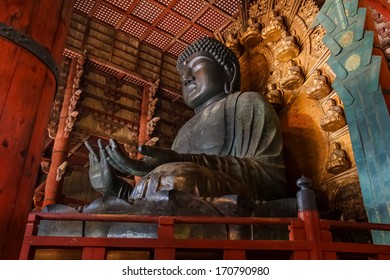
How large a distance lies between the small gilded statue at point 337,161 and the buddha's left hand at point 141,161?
4.07 feet

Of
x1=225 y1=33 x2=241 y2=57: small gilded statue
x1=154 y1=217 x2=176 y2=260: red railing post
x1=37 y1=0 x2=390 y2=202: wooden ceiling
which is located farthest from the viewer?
x1=37 y1=0 x2=390 y2=202: wooden ceiling

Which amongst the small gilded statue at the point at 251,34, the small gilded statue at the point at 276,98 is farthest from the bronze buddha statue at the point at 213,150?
the small gilded statue at the point at 251,34

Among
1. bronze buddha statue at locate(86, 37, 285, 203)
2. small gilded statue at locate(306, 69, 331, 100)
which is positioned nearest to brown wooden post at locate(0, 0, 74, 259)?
bronze buddha statue at locate(86, 37, 285, 203)

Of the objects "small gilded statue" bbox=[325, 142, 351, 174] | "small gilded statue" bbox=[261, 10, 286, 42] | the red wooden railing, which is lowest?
the red wooden railing

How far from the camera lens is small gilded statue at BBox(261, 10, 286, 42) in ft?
12.5

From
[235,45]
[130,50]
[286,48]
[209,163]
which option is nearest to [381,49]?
[286,48]

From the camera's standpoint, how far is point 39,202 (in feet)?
20.3

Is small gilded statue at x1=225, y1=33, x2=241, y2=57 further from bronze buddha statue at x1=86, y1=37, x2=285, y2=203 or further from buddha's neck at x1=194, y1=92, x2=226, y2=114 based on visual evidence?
buddha's neck at x1=194, y1=92, x2=226, y2=114

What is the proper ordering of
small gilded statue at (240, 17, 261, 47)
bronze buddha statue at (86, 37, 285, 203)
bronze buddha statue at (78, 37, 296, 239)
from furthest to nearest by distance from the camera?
small gilded statue at (240, 17, 261, 47)
bronze buddha statue at (86, 37, 285, 203)
bronze buddha statue at (78, 37, 296, 239)

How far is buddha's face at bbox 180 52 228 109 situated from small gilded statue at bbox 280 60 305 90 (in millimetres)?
605

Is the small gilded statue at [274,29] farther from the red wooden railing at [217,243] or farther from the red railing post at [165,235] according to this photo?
the red railing post at [165,235]

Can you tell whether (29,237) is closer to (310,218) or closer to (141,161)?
(310,218)

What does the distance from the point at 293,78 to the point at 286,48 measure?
1.20 ft

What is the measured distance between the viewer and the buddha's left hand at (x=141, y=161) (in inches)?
88.4
